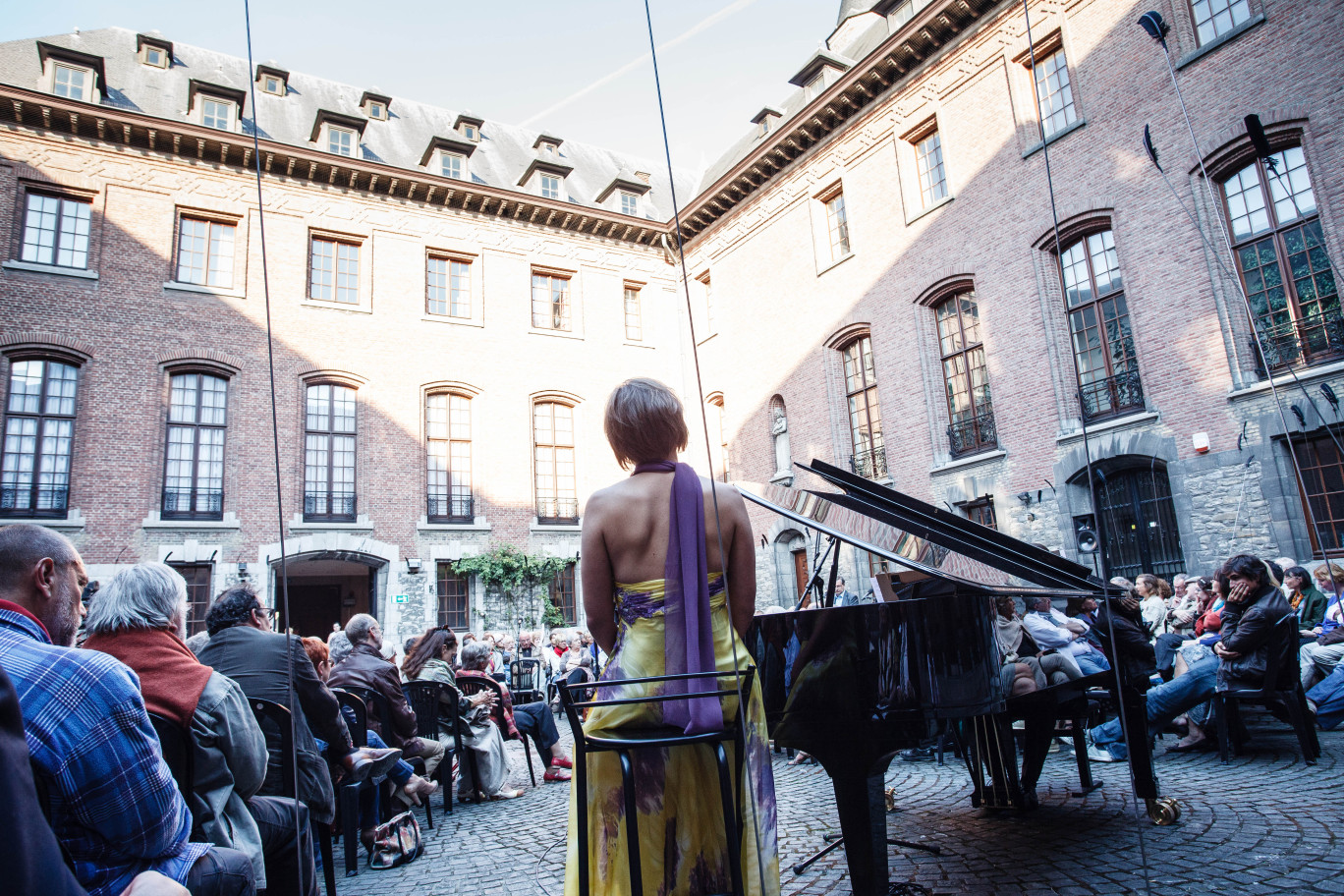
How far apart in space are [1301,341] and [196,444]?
1680 cm

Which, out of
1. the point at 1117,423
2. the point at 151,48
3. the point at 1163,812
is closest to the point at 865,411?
the point at 1117,423

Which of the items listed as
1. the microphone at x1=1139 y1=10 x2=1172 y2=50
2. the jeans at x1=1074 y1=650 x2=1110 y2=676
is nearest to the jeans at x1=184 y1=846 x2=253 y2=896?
the jeans at x1=1074 y1=650 x2=1110 y2=676

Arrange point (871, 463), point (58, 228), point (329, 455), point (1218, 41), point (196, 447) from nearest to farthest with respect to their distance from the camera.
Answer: point (1218, 41) < point (58, 228) < point (196, 447) < point (871, 463) < point (329, 455)

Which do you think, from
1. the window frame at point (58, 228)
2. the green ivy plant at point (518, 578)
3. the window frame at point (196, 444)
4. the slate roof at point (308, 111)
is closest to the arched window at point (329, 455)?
the window frame at point (196, 444)

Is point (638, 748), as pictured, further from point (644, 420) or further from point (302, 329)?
point (302, 329)

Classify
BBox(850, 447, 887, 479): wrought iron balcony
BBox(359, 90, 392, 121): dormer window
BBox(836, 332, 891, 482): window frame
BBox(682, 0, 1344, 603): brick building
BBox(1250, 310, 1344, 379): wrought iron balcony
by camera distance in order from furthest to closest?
BBox(359, 90, 392, 121): dormer window → BBox(836, 332, 891, 482): window frame → BBox(850, 447, 887, 479): wrought iron balcony → BBox(682, 0, 1344, 603): brick building → BBox(1250, 310, 1344, 379): wrought iron balcony

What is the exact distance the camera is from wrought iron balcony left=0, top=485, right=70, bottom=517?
12.9 meters

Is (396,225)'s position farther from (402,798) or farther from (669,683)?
(669,683)

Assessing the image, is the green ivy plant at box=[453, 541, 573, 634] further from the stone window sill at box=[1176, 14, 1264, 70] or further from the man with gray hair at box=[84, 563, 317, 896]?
the man with gray hair at box=[84, 563, 317, 896]

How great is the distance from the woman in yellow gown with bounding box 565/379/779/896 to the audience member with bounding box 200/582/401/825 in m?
1.76

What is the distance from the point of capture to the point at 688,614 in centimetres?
194

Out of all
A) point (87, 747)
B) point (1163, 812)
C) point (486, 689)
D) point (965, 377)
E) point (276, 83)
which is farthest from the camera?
point (276, 83)

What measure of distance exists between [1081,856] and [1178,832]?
0.60 metres

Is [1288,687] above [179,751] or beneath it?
beneath
